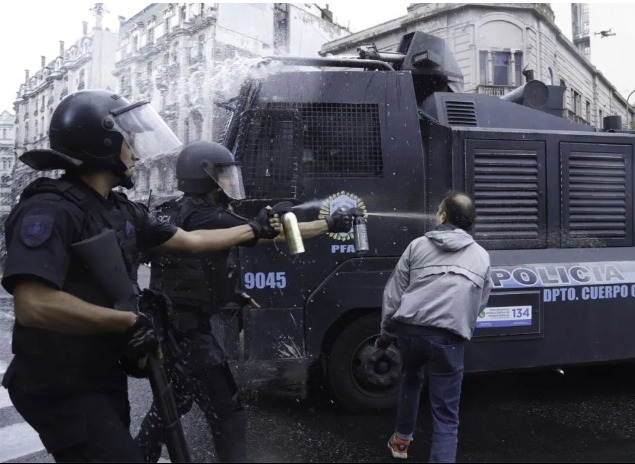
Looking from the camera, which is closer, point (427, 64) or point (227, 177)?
point (227, 177)

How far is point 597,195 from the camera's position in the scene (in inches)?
184

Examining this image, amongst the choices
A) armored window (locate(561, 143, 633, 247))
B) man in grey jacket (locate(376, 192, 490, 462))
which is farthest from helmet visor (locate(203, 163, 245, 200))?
armored window (locate(561, 143, 633, 247))

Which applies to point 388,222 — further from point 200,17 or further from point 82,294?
point 200,17

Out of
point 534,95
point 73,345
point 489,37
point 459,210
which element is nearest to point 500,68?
point 489,37

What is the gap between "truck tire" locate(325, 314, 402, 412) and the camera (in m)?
4.17

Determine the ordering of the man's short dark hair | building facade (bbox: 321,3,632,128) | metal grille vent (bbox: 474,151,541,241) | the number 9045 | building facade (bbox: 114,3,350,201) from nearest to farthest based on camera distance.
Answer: the man's short dark hair, the number 9045, metal grille vent (bbox: 474,151,541,241), building facade (bbox: 114,3,350,201), building facade (bbox: 321,3,632,128)

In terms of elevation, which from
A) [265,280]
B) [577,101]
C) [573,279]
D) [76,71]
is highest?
[577,101]

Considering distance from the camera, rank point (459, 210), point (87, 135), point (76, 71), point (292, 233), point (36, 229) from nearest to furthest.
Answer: point (36, 229)
point (87, 135)
point (292, 233)
point (459, 210)
point (76, 71)

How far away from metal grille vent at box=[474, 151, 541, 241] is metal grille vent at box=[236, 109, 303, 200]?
141 cm

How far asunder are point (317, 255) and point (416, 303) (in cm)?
111

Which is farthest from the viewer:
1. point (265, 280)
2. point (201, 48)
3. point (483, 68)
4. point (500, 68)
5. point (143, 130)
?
point (500, 68)

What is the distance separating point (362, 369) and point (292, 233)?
1.74 meters

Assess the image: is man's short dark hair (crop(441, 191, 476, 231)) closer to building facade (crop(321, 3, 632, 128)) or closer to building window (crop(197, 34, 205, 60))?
building window (crop(197, 34, 205, 60))

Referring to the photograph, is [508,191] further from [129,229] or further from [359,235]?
[129,229]
